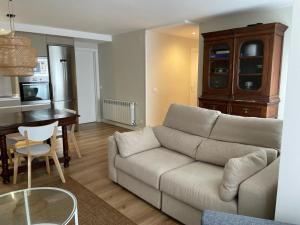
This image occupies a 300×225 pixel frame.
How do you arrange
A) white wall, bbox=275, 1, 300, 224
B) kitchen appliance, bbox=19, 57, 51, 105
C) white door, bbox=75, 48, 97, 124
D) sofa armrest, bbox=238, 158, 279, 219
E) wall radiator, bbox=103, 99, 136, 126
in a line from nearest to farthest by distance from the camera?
1. white wall, bbox=275, 1, 300, 224
2. sofa armrest, bbox=238, 158, 279, 219
3. kitchen appliance, bbox=19, 57, 51, 105
4. wall radiator, bbox=103, 99, 136, 126
5. white door, bbox=75, 48, 97, 124

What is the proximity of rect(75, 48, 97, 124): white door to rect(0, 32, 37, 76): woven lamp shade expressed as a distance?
3378 millimetres

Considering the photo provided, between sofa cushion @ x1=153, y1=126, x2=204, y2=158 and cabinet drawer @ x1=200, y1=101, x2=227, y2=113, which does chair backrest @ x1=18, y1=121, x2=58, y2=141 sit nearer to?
sofa cushion @ x1=153, y1=126, x2=204, y2=158

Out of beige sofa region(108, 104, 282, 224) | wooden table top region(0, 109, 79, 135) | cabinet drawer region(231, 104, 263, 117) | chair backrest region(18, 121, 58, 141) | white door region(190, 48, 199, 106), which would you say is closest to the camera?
beige sofa region(108, 104, 282, 224)

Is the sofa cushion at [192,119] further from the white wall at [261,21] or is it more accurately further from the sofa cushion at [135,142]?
the white wall at [261,21]

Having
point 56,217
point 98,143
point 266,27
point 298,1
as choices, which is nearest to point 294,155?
point 298,1

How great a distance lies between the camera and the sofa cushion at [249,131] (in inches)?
83.4

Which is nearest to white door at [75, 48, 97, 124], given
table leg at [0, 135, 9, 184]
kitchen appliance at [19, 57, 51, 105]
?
kitchen appliance at [19, 57, 51, 105]

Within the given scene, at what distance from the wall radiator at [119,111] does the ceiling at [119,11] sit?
75.4 inches

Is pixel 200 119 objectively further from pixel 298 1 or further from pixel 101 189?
pixel 298 1

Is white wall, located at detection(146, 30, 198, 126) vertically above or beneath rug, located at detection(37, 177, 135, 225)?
above

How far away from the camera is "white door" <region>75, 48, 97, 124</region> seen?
6.18 metres

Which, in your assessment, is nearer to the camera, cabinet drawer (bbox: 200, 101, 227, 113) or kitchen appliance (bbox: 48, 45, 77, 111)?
cabinet drawer (bbox: 200, 101, 227, 113)

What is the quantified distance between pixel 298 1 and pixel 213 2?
2.27 m

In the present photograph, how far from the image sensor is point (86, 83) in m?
6.35
